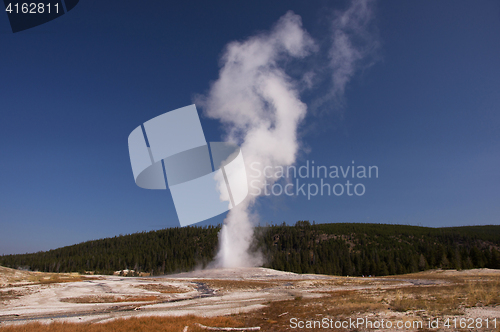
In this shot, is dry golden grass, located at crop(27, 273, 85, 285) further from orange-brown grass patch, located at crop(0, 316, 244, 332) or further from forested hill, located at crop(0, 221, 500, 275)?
forested hill, located at crop(0, 221, 500, 275)

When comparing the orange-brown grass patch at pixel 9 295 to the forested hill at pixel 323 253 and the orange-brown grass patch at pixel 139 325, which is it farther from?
the forested hill at pixel 323 253

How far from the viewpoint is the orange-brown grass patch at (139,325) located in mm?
15311

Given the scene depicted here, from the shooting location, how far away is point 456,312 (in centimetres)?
1509

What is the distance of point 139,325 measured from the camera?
16.5 meters

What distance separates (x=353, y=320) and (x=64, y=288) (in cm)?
4240

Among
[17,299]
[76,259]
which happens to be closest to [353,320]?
[17,299]

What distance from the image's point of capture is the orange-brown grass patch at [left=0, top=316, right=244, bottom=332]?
50.2 ft

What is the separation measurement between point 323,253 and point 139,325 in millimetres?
121842

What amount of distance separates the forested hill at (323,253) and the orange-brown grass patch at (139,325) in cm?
8409

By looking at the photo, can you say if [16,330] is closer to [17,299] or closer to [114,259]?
[17,299]

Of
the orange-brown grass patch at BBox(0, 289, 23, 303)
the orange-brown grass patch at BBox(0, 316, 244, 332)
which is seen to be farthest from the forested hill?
the orange-brown grass patch at BBox(0, 316, 244, 332)

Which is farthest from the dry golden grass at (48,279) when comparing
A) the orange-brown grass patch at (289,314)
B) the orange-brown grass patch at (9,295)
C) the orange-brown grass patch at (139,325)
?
the orange-brown grass patch at (289,314)

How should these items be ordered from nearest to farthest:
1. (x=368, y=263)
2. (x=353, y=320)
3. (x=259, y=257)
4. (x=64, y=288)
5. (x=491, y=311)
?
1. (x=491, y=311)
2. (x=353, y=320)
3. (x=64, y=288)
4. (x=368, y=263)
5. (x=259, y=257)

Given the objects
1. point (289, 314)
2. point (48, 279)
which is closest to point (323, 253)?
point (48, 279)
